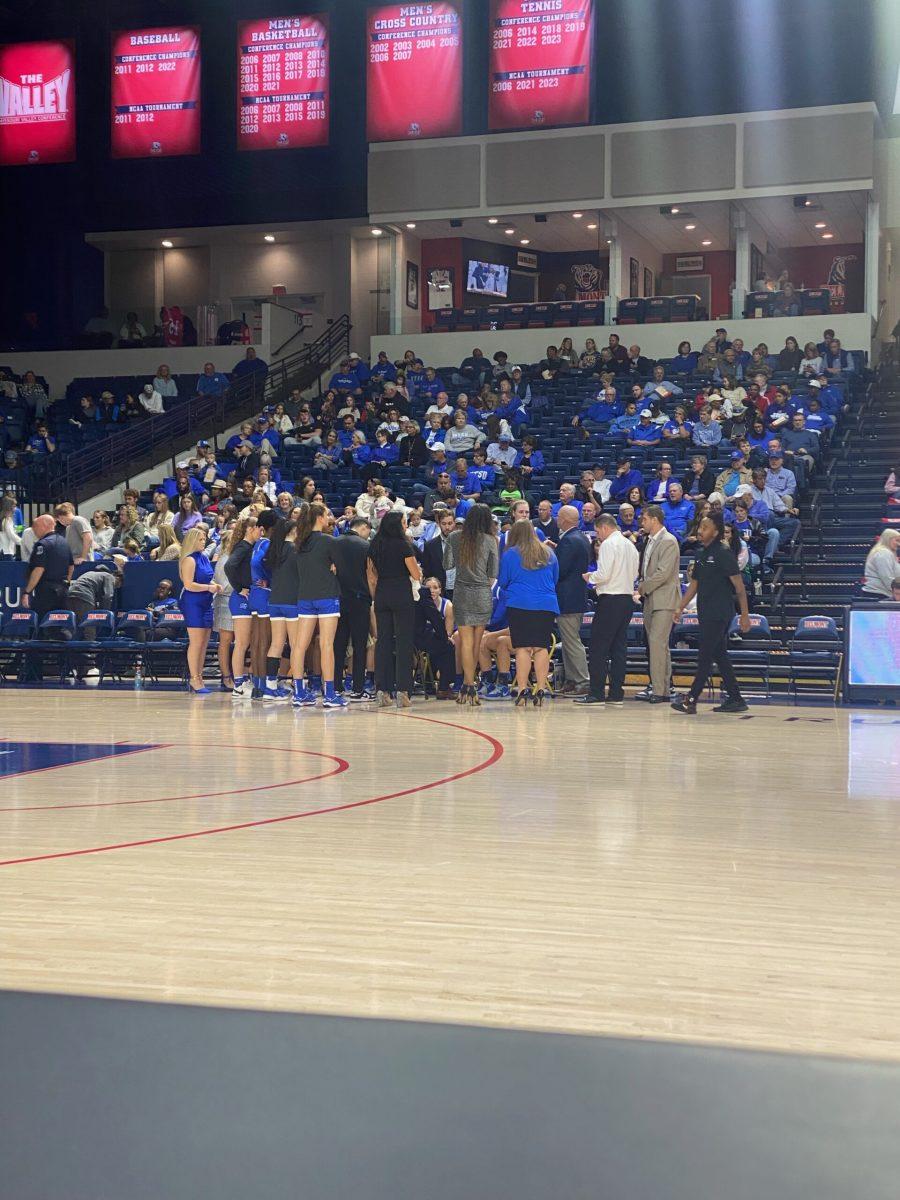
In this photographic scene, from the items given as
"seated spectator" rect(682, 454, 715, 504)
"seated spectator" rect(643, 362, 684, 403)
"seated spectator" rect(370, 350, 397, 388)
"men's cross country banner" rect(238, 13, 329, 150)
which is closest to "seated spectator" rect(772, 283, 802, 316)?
"seated spectator" rect(643, 362, 684, 403)

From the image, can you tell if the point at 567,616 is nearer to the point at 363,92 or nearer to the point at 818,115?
the point at 818,115

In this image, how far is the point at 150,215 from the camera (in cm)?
2820

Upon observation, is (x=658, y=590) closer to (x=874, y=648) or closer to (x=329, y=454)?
(x=874, y=648)

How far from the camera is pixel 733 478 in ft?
55.3

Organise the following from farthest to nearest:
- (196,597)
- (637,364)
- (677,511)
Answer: (637,364) → (677,511) → (196,597)

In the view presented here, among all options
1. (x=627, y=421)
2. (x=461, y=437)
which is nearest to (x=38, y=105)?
(x=461, y=437)

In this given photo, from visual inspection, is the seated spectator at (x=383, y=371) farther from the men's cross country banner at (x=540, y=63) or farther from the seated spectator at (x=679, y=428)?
the seated spectator at (x=679, y=428)

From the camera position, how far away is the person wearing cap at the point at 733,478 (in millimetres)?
16750

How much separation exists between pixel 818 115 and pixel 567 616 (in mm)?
14621

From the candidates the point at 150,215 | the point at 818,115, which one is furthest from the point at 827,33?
the point at 150,215

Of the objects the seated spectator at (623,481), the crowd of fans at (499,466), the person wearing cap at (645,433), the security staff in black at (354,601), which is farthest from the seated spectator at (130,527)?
the person wearing cap at (645,433)

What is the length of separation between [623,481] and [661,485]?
2.93 feet

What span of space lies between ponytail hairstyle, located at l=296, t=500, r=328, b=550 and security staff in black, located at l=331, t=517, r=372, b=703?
0.28 meters

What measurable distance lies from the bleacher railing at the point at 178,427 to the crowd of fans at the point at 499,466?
99 cm
